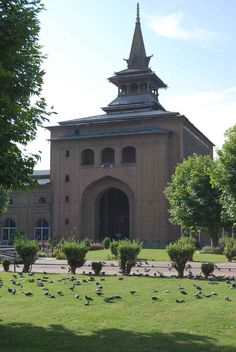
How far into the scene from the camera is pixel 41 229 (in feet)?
195

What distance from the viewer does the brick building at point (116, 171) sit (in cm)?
5384

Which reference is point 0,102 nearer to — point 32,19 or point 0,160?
point 0,160

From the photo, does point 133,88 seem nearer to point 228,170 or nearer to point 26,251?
point 228,170

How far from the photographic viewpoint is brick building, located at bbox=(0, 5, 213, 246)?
53.8 meters

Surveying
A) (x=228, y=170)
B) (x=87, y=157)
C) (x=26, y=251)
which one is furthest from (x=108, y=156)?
(x=26, y=251)

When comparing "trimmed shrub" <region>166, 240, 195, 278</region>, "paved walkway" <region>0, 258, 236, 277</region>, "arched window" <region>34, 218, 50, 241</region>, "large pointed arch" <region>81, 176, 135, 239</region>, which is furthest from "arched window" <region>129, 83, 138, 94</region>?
"trimmed shrub" <region>166, 240, 195, 278</region>

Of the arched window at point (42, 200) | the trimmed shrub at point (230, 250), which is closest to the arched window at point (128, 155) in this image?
the arched window at point (42, 200)

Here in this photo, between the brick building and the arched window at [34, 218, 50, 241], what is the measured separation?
12cm

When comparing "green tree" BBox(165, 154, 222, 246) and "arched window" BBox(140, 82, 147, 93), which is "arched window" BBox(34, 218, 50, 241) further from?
"green tree" BBox(165, 154, 222, 246)

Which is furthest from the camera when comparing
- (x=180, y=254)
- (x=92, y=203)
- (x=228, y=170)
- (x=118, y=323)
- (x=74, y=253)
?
(x=92, y=203)

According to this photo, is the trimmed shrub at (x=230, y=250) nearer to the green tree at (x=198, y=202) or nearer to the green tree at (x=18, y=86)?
the green tree at (x=198, y=202)

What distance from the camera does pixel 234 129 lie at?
1061 inches

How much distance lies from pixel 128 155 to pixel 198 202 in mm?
17485

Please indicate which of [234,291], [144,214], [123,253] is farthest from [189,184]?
[234,291]
